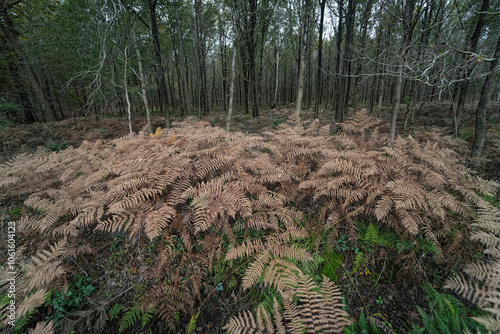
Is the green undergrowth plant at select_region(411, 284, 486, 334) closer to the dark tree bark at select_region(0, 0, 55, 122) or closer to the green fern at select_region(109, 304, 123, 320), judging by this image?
the green fern at select_region(109, 304, 123, 320)

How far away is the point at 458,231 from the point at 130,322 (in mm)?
4264

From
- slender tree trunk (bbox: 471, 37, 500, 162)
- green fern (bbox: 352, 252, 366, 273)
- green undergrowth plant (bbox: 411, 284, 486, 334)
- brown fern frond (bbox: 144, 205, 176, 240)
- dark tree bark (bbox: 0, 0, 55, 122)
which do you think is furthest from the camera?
dark tree bark (bbox: 0, 0, 55, 122)

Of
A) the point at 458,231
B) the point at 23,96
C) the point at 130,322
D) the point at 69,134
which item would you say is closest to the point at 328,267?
the point at 458,231

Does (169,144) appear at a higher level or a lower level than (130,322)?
higher

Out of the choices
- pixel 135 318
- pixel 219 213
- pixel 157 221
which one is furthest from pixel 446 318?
pixel 135 318

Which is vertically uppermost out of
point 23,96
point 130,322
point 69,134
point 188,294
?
point 23,96

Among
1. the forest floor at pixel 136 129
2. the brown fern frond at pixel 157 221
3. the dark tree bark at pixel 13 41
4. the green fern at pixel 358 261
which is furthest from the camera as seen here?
the dark tree bark at pixel 13 41

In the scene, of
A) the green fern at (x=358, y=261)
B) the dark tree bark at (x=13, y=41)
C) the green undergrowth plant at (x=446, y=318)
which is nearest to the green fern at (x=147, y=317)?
the green fern at (x=358, y=261)

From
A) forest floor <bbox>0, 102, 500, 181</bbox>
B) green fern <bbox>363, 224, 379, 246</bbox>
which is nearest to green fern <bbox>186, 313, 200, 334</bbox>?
green fern <bbox>363, 224, 379, 246</bbox>

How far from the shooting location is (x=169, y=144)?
3580mm

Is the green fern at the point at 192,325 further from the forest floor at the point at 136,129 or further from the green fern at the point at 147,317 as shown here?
the forest floor at the point at 136,129

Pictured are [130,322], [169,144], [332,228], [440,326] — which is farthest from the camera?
[169,144]

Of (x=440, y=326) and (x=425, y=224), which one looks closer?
(x=440, y=326)

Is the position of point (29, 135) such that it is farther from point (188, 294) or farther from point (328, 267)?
point (328, 267)
